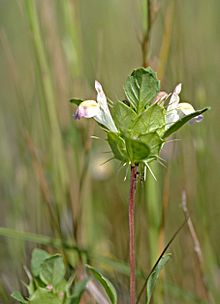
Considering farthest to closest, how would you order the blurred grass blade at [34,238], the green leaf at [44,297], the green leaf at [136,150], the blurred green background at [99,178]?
the blurred green background at [99,178], the blurred grass blade at [34,238], the green leaf at [44,297], the green leaf at [136,150]

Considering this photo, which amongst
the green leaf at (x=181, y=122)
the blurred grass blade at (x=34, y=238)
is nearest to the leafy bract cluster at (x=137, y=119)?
the green leaf at (x=181, y=122)

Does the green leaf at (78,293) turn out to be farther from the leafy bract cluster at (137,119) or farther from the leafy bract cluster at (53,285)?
the leafy bract cluster at (137,119)

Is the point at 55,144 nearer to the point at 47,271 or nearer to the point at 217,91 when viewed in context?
the point at 47,271

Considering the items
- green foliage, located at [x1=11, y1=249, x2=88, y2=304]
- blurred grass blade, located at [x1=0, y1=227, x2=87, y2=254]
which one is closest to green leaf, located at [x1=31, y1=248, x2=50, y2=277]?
green foliage, located at [x1=11, y1=249, x2=88, y2=304]

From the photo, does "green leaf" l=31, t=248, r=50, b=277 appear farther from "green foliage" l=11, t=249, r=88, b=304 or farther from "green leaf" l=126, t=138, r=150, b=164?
"green leaf" l=126, t=138, r=150, b=164

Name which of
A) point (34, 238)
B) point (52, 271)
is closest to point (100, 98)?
point (52, 271)

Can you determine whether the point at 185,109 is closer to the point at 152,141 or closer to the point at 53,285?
the point at 152,141

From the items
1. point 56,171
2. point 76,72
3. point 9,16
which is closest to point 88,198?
point 56,171
